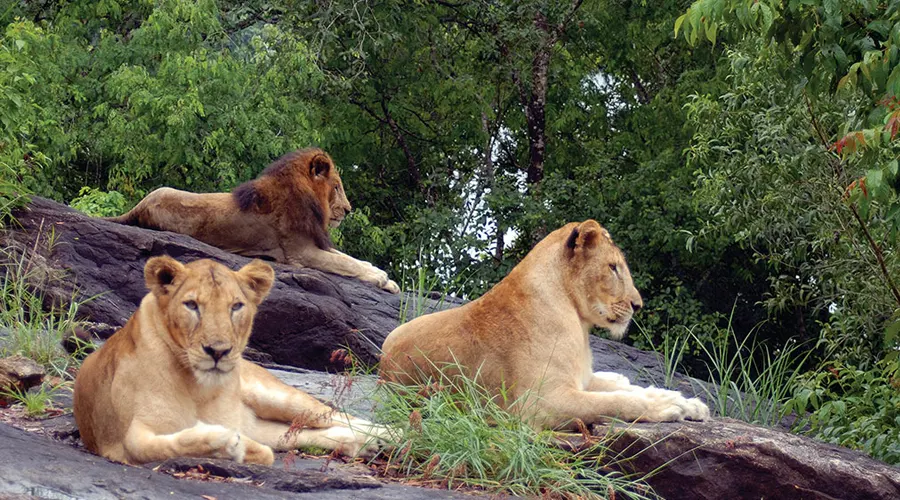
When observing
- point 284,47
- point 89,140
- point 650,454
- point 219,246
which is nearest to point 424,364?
point 650,454

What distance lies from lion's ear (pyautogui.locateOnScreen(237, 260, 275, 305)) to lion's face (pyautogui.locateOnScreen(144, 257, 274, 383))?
0.28ft

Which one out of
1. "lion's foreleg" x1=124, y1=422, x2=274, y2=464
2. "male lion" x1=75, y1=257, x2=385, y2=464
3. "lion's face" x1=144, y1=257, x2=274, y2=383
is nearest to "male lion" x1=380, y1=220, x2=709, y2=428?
"male lion" x1=75, y1=257, x2=385, y2=464

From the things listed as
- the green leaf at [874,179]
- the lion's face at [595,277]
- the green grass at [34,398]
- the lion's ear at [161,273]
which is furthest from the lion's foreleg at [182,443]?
the green leaf at [874,179]

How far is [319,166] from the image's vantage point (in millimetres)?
11461

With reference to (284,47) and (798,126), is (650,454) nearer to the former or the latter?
(798,126)

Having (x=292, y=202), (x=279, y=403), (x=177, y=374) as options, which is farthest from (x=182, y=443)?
(x=292, y=202)

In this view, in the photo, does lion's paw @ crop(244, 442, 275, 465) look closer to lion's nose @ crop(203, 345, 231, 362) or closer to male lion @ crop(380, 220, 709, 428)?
lion's nose @ crop(203, 345, 231, 362)

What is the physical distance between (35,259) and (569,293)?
4.51 m

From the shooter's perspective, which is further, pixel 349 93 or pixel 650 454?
pixel 349 93

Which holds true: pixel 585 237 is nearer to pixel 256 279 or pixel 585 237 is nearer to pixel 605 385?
pixel 605 385

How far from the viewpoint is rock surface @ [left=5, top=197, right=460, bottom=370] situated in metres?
9.04

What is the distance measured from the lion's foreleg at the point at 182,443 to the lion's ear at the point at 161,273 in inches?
24.1

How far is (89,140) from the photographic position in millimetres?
17859

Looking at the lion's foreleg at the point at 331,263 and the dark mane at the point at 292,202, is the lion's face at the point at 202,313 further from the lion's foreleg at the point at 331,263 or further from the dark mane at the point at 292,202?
the dark mane at the point at 292,202
